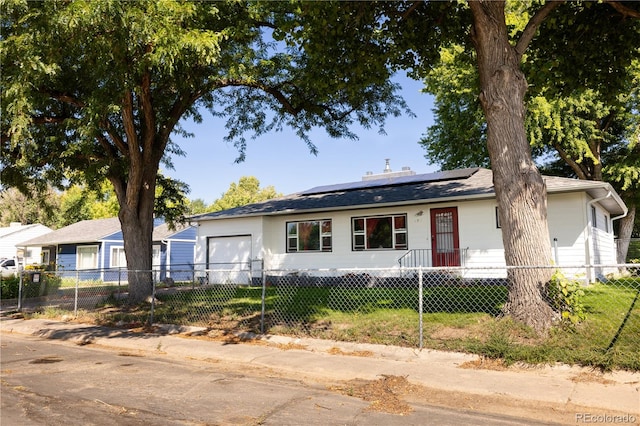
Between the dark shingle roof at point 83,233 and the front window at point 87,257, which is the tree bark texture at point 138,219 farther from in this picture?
the front window at point 87,257

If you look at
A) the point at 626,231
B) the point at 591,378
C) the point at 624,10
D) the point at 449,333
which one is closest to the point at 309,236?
the point at 449,333

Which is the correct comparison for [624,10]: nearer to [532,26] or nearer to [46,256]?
[532,26]

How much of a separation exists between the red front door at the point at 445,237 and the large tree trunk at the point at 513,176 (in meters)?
7.11

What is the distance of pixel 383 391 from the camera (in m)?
5.55

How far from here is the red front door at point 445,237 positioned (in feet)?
A: 49.2

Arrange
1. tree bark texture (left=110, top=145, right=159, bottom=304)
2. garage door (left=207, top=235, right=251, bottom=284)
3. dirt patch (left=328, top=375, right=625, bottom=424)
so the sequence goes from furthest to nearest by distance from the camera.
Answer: garage door (left=207, top=235, right=251, bottom=284) → tree bark texture (left=110, top=145, right=159, bottom=304) → dirt patch (left=328, top=375, right=625, bottom=424)

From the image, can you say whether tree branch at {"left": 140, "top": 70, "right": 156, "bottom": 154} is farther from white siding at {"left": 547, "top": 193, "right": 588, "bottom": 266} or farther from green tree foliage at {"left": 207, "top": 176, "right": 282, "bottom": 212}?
green tree foliage at {"left": 207, "top": 176, "right": 282, "bottom": 212}

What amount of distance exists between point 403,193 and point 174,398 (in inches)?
504

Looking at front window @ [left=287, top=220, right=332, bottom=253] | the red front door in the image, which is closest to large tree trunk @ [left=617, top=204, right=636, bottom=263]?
the red front door

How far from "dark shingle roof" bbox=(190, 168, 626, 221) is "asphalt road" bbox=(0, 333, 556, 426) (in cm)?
996

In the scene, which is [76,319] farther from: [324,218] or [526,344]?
[526,344]

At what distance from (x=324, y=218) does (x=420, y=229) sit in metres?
3.80

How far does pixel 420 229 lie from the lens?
15.6 m

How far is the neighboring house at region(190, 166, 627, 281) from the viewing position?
44.7 feet
